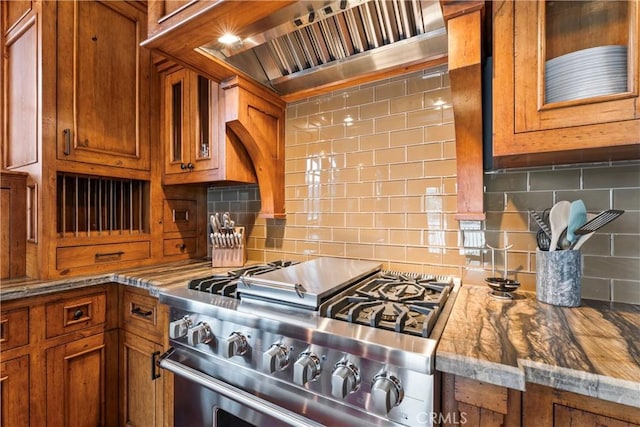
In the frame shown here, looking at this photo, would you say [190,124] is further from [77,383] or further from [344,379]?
[344,379]

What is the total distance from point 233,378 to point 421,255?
897mm

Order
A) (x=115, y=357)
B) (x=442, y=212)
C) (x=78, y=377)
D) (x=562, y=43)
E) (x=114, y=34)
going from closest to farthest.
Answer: (x=562, y=43), (x=442, y=212), (x=78, y=377), (x=115, y=357), (x=114, y=34)

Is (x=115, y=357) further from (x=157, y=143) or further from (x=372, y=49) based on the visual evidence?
(x=372, y=49)

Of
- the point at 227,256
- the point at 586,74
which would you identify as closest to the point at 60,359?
the point at 227,256

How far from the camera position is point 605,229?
1.04 metres

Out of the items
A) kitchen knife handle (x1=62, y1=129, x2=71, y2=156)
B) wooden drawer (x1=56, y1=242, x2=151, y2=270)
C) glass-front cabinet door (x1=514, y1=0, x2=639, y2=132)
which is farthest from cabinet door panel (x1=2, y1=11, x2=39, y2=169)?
glass-front cabinet door (x1=514, y1=0, x2=639, y2=132)

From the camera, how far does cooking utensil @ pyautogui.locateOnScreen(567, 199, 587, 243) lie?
3.05 ft

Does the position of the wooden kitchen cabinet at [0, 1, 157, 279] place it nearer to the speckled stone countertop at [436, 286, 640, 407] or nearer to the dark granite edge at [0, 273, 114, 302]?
the dark granite edge at [0, 273, 114, 302]

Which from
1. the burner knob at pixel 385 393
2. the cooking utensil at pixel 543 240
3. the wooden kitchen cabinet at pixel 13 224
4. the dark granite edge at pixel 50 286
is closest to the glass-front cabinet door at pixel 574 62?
the cooking utensil at pixel 543 240

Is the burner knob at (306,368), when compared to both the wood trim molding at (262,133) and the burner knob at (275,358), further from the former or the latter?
the wood trim molding at (262,133)

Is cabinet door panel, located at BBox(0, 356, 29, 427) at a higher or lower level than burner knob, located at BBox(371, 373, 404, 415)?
lower

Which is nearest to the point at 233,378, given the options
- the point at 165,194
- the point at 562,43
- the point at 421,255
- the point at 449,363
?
the point at 449,363

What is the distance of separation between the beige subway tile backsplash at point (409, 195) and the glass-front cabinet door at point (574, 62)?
0.36 m

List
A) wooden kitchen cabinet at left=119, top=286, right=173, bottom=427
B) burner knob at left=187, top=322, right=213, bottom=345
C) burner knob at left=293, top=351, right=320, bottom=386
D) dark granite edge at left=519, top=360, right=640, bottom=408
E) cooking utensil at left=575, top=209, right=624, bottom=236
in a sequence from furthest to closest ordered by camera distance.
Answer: wooden kitchen cabinet at left=119, top=286, right=173, bottom=427, burner knob at left=187, top=322, right=213, bottom=345, cooking utensil at left=575, top=209, right=624, bottom=236, burner knob at left=293, top=351, right=320, bottom=386, dark granite edge at left=519, top=360, right=640, bottom=408
